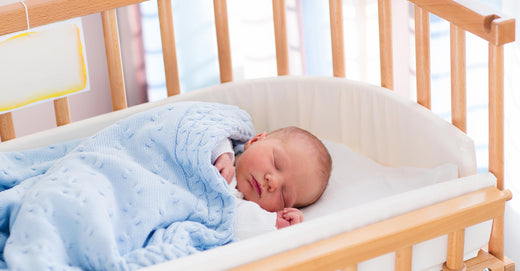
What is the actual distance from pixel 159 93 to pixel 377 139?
1.25m

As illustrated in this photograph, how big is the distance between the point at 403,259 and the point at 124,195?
449 mm

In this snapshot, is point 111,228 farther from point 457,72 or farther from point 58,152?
point 457,72

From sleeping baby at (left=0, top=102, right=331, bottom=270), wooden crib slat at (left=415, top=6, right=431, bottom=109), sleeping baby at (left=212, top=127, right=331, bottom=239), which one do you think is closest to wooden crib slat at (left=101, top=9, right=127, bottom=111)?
sleeping baby at (left=0, top=102, right=331, bottom=270)

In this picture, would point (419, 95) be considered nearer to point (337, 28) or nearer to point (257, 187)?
point (337, 28)

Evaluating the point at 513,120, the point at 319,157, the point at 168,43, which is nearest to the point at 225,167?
the point at 319,157

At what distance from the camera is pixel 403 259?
3.29ft

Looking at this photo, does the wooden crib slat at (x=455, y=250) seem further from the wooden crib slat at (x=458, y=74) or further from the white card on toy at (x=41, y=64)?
the white card on toy at (x=41, y=64)

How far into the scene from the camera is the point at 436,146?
1298mm

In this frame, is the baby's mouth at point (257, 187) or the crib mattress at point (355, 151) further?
the baby's mouth at point (257, 187)

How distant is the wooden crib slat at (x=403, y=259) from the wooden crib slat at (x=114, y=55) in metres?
0.70

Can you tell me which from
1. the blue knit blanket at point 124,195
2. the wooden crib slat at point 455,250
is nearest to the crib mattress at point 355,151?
the wooden crib slat at point 455,250

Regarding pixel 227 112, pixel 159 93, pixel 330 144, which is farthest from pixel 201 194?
pixel 159 93

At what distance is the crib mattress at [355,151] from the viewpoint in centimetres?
97

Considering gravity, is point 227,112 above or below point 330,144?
above
